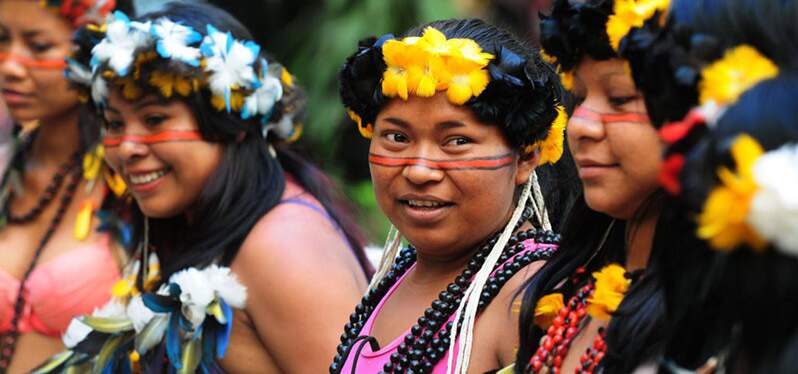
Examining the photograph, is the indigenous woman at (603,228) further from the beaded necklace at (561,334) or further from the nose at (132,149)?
the nose at (132,149)

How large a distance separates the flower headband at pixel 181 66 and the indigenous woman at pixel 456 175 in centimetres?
100

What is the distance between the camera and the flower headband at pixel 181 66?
3.57m

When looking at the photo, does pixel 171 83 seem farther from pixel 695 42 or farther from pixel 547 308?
pixel 695 42

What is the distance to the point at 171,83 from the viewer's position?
3.59m

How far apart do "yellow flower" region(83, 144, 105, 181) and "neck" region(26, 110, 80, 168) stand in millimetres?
128

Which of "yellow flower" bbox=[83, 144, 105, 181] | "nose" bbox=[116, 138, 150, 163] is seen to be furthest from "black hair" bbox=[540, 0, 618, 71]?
"yellow flower" bbox=[83, 144, 105, 181]

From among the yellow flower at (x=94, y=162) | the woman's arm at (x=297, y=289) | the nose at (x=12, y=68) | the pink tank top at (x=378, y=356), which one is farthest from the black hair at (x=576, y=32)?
the nose at (x=12, y=68)

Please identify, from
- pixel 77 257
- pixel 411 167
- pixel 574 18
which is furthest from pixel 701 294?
pixel 77 257

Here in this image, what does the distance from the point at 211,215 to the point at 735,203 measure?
2327mm

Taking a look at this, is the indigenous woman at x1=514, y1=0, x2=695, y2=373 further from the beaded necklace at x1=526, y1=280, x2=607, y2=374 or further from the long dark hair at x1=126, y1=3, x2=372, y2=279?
the long dark hair at x1=126, y1=3, x2=372, y2=279

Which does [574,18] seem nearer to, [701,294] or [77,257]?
[701,294]

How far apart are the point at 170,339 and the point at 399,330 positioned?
3.58 feet

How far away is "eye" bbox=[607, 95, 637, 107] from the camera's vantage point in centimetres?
205

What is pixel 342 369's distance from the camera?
272 cm
